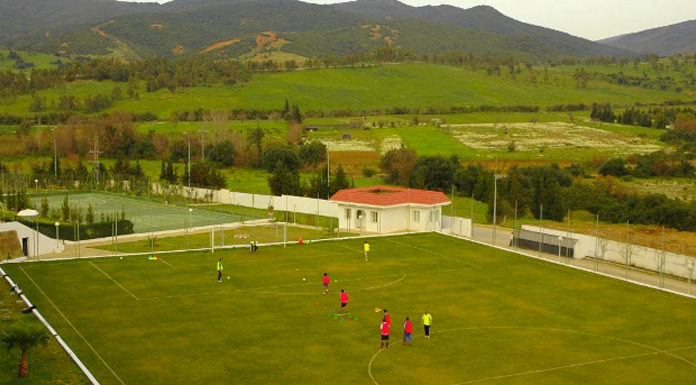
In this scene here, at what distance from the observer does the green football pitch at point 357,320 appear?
85.2 ft

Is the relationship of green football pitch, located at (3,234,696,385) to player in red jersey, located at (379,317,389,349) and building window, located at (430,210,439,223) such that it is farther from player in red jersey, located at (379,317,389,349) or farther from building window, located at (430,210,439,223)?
building window, located at (430,210,439,223)

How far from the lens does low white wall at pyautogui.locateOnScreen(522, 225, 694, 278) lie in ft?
145

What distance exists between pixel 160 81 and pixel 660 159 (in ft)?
397

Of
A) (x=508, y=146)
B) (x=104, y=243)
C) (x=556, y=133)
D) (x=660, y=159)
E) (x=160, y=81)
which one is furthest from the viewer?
(x=160, y=81)

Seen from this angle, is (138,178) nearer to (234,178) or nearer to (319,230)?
(234,178)

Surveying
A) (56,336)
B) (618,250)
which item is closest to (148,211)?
(618,250)

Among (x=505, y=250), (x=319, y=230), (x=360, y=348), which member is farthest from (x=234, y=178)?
(x=360, y=348)

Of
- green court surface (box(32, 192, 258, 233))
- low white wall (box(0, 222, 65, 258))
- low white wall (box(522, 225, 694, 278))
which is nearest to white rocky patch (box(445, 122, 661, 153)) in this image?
green court surface (box(32, 192, 258, 233))

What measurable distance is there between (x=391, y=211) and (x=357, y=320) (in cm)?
2475

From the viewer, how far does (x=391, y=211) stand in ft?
186

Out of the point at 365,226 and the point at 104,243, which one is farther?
the point at 365,226

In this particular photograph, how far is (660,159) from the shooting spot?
354 feet

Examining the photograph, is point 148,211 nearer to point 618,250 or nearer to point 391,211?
point 391,211

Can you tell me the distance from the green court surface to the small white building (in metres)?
10.8
